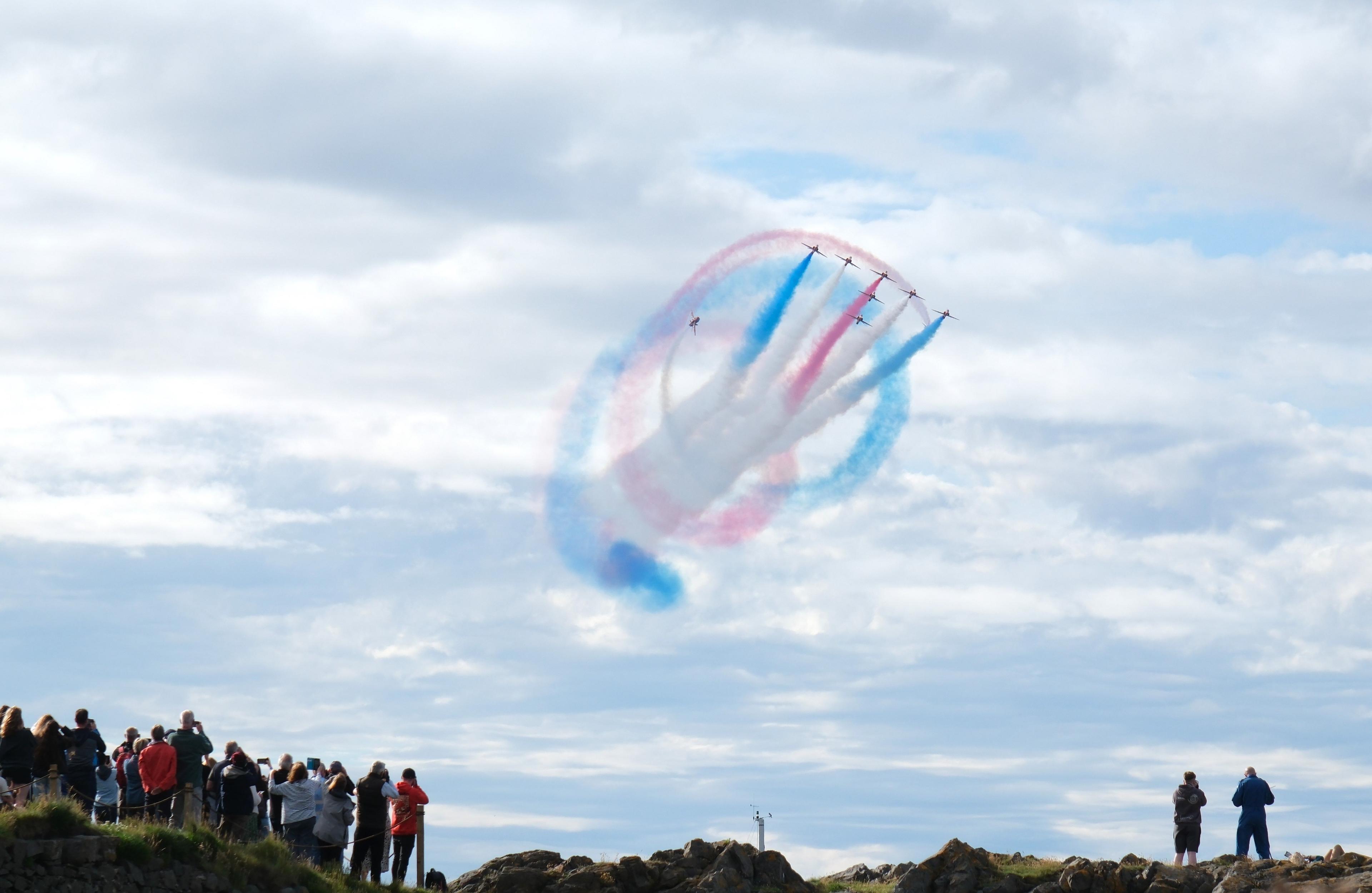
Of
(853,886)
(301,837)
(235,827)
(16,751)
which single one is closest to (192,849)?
(235,827)

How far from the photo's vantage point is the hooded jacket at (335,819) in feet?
99.8

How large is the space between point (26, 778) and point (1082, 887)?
23571 mm

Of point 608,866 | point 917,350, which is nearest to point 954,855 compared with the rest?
point 608,866

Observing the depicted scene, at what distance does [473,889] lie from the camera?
38.3 m

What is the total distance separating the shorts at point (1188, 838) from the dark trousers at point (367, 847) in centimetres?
1806

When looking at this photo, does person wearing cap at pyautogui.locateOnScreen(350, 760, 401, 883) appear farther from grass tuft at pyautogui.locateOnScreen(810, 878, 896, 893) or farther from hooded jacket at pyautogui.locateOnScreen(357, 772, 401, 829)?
Result: grass tuft at pyautogui.locateOnScreen(810, 878, 896, 893)

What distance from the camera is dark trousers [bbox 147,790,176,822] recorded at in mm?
29359

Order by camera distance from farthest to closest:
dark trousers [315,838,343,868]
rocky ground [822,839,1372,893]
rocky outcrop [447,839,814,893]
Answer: rocky outcrop [447,839,814,893] → rocky ground [822,839,1372,893] → dark trousers [315,838,343,868]

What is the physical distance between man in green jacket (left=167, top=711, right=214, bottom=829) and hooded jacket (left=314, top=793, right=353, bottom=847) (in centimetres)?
240

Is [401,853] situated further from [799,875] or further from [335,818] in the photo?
[799,875]

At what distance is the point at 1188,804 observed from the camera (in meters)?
34.8

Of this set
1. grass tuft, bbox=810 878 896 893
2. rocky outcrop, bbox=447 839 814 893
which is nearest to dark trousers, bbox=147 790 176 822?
rocky outcrop, bbox=447 839 814 893

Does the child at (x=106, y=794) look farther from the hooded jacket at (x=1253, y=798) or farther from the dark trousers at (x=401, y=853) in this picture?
the hooded jacket at (x=1253, y=798)

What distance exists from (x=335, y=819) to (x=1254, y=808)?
2007cm
